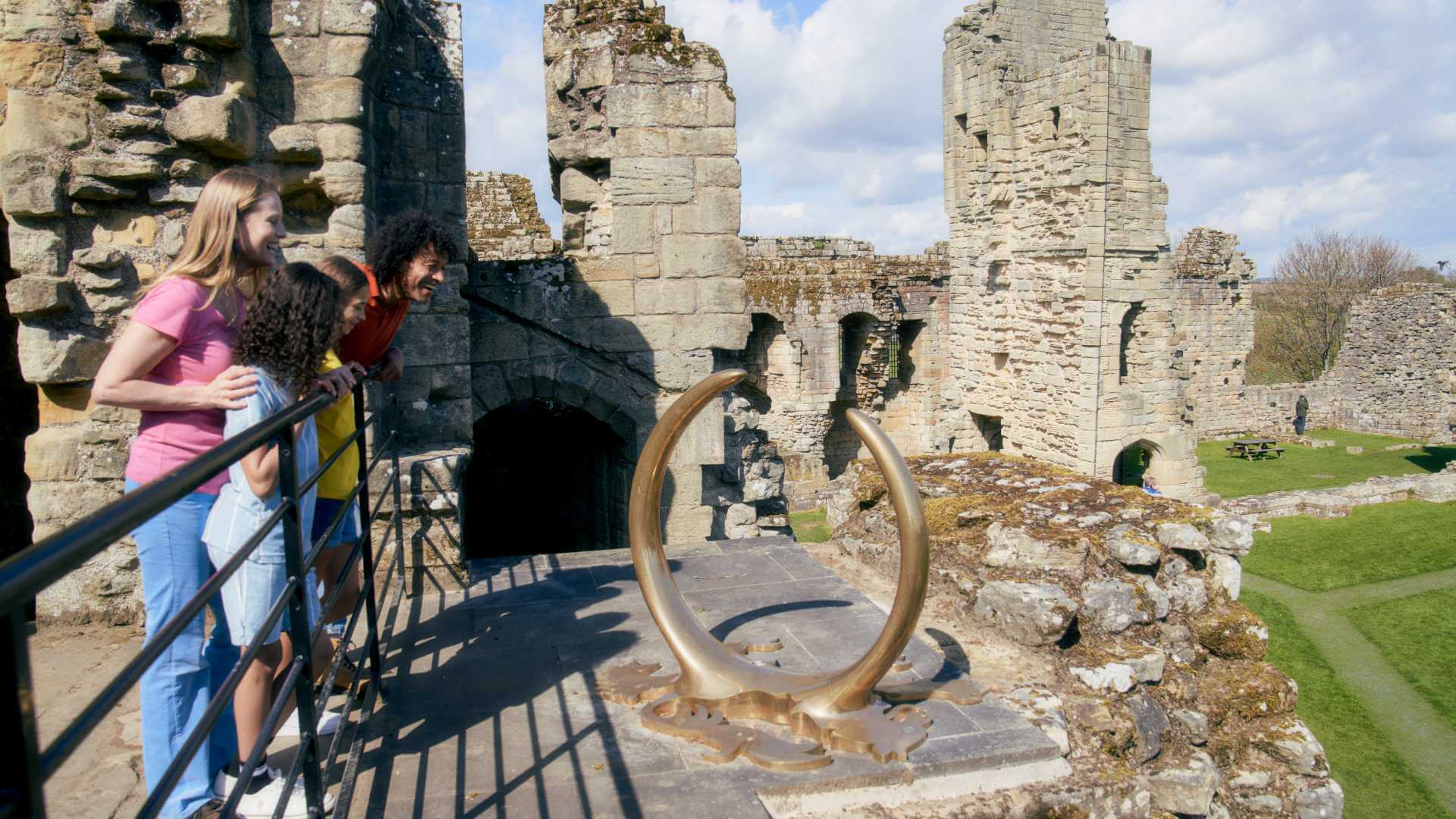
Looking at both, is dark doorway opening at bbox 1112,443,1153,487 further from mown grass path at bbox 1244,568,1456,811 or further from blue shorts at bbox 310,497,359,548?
blue shorts at bbox 310,497,359,548

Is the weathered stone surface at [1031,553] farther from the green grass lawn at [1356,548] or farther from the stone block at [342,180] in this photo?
the green grass lawn at [1356,548]

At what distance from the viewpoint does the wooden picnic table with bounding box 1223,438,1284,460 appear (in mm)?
21062

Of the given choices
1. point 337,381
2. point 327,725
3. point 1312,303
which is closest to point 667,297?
point 337,381

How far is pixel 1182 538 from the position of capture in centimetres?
459

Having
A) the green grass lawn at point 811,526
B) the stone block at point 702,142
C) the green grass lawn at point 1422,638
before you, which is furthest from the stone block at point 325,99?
the green grass lawn at point 811,526

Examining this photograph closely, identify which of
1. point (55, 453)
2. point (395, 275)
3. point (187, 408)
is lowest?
point (55, 453)

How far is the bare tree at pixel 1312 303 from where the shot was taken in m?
30.5

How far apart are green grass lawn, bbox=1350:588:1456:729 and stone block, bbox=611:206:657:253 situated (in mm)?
7361

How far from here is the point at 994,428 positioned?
64.3 feet

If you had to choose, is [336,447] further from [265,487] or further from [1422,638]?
[1422,638]

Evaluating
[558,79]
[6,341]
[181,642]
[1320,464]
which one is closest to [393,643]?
[181,642]

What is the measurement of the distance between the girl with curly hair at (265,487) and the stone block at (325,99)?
210cm

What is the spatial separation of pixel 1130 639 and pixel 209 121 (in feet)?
14.5

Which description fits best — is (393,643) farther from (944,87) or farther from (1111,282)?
(944,87)
